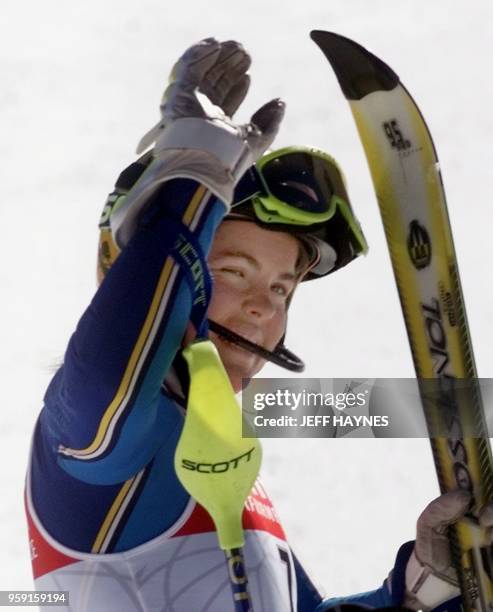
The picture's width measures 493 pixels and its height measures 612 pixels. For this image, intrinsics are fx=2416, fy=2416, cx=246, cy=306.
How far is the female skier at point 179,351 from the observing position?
4.50 metres

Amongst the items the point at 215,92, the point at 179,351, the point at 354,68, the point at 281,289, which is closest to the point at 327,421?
the point at 281,289

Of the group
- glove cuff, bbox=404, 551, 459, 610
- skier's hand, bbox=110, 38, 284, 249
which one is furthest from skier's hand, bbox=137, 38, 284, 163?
glove cuff, bbox=404, 551, 459, 610

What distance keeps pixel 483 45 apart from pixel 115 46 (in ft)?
4.21

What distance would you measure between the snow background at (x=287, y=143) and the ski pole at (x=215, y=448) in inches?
89.4

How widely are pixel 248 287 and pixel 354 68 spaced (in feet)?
1.97

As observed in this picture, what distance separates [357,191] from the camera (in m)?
7.54

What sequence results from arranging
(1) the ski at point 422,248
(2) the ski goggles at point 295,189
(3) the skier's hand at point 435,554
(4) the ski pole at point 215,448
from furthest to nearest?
(1) the ski at point 422,248
(2) the ski goggles at point 295,189
(3) the skier's hand at point 435,554
(4) the ski pole at point 215,448

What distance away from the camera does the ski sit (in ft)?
17.8

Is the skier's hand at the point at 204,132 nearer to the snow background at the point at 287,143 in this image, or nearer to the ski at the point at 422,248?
the ski at the point at 422,248

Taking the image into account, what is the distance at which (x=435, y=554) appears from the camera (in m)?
5.24

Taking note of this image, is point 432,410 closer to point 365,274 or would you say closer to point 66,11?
point 365,274

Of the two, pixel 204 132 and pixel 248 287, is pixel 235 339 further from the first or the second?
pixel 204 132

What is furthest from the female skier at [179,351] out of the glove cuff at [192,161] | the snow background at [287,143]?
the snow background at [287,143]

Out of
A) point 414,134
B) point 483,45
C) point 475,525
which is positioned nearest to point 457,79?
point 483,45
